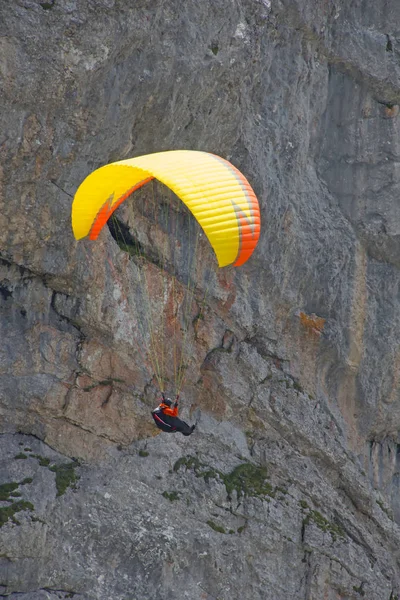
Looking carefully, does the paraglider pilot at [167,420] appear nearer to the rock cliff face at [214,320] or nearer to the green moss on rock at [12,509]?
the rock cliff face at [214,320]

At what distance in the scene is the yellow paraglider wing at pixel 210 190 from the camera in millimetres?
15641

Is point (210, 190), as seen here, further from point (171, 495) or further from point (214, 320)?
point (171, 495)

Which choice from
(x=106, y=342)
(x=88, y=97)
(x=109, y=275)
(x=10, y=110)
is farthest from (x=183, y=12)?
(x=106, y=342)

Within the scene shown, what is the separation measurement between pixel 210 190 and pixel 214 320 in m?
6.03

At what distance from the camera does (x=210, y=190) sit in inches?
620

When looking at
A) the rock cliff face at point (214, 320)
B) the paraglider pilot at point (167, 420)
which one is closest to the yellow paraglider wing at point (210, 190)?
the rock cliff face at point (214, 320)

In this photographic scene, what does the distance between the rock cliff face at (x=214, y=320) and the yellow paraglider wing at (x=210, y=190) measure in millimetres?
2050

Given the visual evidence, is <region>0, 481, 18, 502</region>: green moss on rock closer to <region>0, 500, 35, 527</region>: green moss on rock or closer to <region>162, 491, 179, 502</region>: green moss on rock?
<region>0, 500, 35, 527</region>: green moss on rock

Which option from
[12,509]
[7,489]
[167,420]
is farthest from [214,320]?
[12,509]

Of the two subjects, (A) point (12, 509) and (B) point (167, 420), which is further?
(B) point (167, 420)

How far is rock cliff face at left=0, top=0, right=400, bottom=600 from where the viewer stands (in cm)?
1773

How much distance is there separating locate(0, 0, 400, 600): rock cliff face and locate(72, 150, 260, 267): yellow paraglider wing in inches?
80.7

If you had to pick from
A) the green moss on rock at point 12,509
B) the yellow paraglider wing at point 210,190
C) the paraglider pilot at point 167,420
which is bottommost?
the green moss on rock at point 12,509

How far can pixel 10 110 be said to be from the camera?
17.1m
